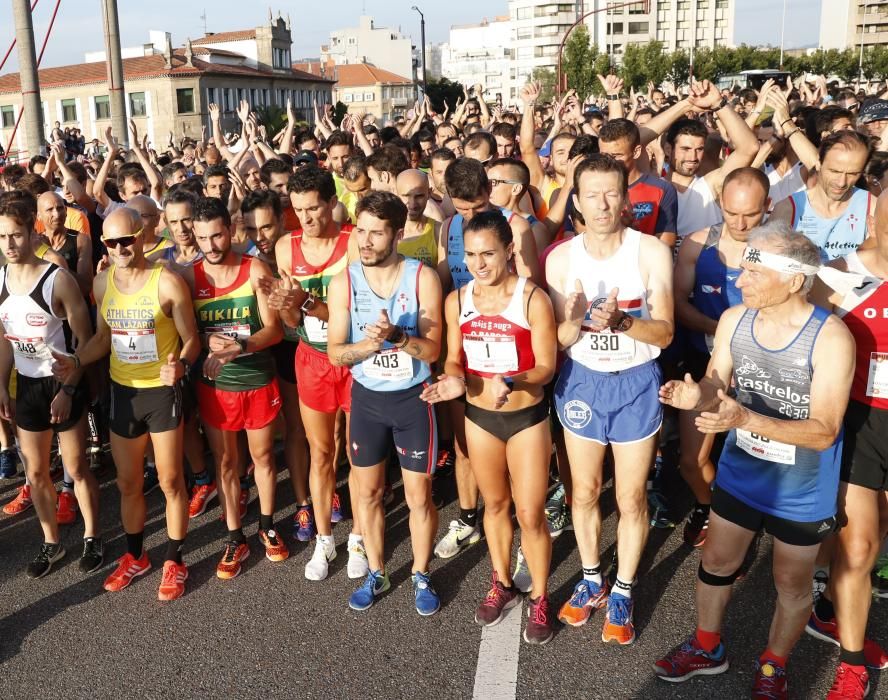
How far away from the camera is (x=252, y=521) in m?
5.21

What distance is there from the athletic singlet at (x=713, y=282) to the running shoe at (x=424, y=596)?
2149mm

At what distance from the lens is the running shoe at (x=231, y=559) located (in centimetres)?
453

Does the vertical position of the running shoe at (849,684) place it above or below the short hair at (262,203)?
below

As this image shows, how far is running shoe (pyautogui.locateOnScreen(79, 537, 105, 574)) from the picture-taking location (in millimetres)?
4664

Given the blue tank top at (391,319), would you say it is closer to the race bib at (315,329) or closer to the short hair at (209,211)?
the race bib at (315,329)

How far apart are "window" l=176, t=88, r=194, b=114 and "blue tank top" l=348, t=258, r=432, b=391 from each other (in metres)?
71.2

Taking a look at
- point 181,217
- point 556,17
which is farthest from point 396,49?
point 181,217

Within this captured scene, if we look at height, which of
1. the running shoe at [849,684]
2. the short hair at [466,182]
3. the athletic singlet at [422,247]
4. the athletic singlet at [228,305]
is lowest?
the running shoe at [849,684]

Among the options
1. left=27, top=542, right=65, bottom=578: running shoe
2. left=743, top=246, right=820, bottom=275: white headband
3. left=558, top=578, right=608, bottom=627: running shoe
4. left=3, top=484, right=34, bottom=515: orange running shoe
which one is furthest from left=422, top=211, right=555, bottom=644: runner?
left=3, top=484, right=34, bottom=515: orange running shoe

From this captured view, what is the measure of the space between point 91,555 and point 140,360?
1.32 metres

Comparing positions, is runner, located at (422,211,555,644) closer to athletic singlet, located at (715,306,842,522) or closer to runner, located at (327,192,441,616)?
runner, located at (327,192,441,616)

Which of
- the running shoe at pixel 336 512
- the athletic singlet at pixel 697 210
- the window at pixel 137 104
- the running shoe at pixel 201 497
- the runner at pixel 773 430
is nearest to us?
the runner at pixel 773 430

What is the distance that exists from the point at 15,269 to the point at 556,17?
128 meters

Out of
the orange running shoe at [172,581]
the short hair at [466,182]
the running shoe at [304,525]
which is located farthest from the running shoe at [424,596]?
the short hair at [466,182]
